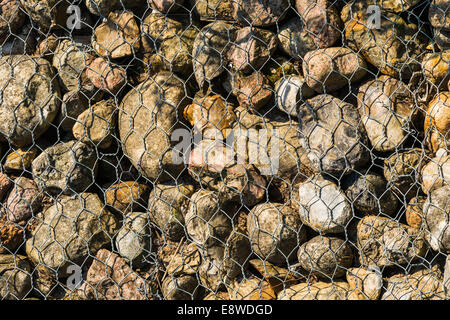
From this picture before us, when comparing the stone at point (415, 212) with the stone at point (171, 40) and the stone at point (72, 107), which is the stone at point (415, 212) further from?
the stone at point (72, 107)

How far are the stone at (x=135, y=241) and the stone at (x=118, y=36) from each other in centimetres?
56

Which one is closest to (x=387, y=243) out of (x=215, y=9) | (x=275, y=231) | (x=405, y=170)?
(x=405, y=170)

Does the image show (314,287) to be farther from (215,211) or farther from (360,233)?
(215,211)

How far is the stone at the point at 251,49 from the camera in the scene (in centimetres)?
168

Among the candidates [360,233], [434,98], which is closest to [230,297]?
[360,233]

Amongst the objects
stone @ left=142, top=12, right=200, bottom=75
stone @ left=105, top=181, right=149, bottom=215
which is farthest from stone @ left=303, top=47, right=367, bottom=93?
stone @ left=105, top=181, right=149, bottom=215

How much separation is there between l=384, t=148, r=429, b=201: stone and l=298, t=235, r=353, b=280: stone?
239 millimetres

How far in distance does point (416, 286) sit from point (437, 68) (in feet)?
2.18

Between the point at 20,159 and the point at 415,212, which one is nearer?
the point at 415,212

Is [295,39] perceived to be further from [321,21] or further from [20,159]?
[20,159]

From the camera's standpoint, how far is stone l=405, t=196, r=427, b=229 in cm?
159

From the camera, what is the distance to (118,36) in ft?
5.85

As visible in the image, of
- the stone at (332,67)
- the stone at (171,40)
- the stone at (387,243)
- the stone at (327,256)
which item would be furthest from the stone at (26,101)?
the stone at (387,243)

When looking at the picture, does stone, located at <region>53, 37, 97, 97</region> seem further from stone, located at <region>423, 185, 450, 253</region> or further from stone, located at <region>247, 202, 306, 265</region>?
stone, located at <region>423, 185, 450, 253</region>
